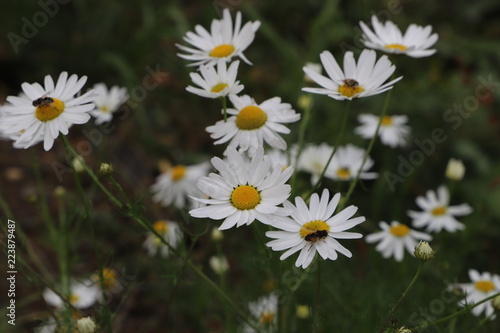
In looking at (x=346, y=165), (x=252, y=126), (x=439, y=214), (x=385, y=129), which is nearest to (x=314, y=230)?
(x=252, y=126)

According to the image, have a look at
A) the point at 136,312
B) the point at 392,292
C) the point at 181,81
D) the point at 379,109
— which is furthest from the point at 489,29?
the point at 136,312

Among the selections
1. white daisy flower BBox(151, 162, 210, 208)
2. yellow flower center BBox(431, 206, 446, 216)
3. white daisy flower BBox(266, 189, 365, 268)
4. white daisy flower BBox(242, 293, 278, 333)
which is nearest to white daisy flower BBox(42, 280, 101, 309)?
white daisy flower BBox(151, 162, 210, 208)

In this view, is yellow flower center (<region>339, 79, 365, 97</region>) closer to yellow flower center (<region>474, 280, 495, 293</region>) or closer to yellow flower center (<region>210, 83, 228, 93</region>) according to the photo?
yellow flower center (<region>210, 83, 228, 93</region>)

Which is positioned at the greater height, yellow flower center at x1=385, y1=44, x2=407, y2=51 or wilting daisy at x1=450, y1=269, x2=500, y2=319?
yellow flower center at x1=385, y1=44, x2=407, y2=51

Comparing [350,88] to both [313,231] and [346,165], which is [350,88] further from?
[346,165]

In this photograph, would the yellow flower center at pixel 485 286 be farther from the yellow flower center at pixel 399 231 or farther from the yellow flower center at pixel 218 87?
the yellow flower center at pixel 218 87

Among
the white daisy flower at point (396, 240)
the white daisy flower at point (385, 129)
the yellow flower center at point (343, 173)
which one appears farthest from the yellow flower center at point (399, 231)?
the white daisy flower at point (385, 129)
